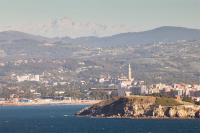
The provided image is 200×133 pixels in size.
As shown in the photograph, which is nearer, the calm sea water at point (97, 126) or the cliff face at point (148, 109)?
the calm sea water at point (97, 126)

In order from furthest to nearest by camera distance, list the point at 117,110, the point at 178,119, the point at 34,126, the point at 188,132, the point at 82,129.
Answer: the point at 117,110
the point at 178,119
the point at 34,126
the point at 82,129
the point at 188,132

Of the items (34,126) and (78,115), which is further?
(78,115)

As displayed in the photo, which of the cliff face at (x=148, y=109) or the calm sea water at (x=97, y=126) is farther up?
the cliff face at (x=148, y=109)

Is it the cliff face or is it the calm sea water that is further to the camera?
the cliff face

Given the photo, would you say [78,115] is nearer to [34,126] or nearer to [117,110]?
[117,110]

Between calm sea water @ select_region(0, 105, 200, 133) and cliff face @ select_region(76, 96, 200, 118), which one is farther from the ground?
cliff face @ select_region(76, 96, 200, 118)

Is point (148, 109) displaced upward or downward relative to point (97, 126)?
upward

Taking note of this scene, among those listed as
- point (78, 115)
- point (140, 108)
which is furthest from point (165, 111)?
point (78, 115)

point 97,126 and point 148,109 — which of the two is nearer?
point 97,126
